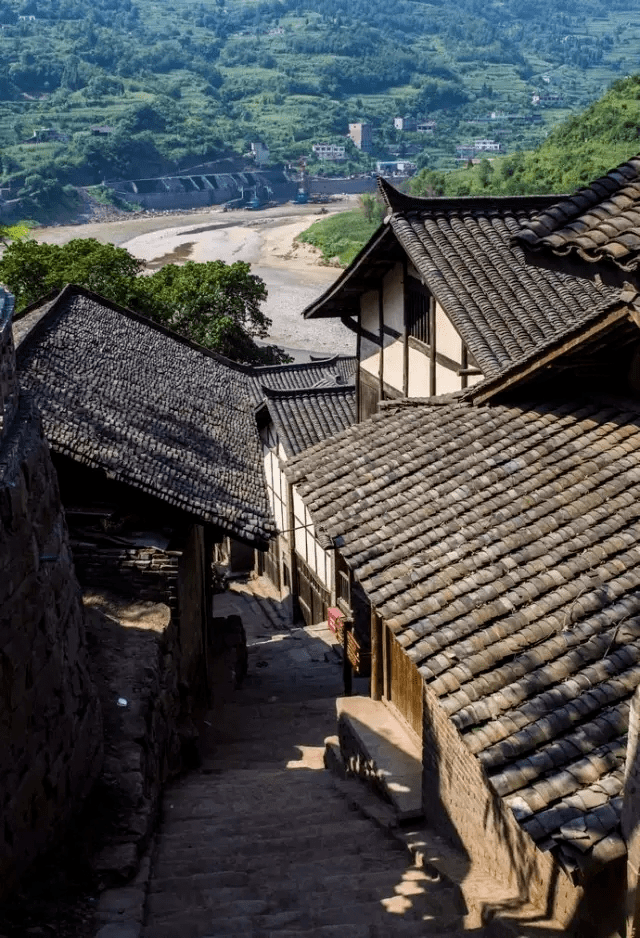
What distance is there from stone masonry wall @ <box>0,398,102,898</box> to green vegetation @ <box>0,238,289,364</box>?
25.1 meters

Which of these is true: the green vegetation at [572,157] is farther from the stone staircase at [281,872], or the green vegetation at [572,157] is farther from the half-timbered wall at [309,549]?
the stone staircase at [281,872]

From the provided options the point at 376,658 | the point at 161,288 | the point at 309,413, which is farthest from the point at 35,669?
the point at 161,288

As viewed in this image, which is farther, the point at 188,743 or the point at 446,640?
the point at 188,743

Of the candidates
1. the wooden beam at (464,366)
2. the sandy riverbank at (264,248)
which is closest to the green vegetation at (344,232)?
the sandy riverbank at (264,248)

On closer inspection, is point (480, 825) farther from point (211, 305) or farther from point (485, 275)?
point (211, 305)

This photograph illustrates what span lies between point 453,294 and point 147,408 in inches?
282

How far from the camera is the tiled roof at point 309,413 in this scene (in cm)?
2431

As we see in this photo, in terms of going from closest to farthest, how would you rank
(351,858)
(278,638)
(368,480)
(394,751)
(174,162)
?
(351,858), (368,480), (394,751), (278,638), (174,162)

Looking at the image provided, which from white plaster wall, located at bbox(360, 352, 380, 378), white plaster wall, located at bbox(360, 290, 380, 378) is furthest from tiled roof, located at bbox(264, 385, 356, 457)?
white plaster wall, located at bbox(360, 290, 380, 378)

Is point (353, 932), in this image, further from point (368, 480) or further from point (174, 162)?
point (174, 162)

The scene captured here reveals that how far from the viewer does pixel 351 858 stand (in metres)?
9.06

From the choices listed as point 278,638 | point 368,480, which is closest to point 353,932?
point 368,480

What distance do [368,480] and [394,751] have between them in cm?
318

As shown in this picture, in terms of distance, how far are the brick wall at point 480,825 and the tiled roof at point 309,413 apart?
48.5 ft
